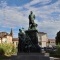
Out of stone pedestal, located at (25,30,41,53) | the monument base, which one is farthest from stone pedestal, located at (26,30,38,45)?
the monument base

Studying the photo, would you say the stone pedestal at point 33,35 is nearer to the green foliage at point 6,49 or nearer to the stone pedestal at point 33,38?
the stone pedestal at point 33,38

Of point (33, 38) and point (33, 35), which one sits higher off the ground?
point (33, 35)

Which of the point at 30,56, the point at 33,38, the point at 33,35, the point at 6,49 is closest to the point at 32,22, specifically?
the point at 33,35

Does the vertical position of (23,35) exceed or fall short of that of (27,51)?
it exceeds it

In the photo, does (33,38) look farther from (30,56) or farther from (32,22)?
(30,56)

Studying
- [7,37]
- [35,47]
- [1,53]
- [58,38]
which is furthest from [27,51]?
[7,37]

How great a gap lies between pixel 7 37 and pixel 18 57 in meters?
77.8

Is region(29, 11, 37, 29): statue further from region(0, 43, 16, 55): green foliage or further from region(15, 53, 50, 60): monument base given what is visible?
region(0, 43, 16, 55): green foliage

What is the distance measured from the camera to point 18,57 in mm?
23031

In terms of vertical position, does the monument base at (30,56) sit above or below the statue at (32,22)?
below

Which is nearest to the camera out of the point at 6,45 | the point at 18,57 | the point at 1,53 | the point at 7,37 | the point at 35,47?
the point at 18,57

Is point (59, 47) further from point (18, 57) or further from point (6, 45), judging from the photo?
point (18, 57)

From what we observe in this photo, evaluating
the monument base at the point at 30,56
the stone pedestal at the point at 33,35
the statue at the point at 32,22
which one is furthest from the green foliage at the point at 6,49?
the monument base at the point at 30,56

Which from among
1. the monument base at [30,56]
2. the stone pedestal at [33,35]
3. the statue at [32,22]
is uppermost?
the statue at [32,22]
